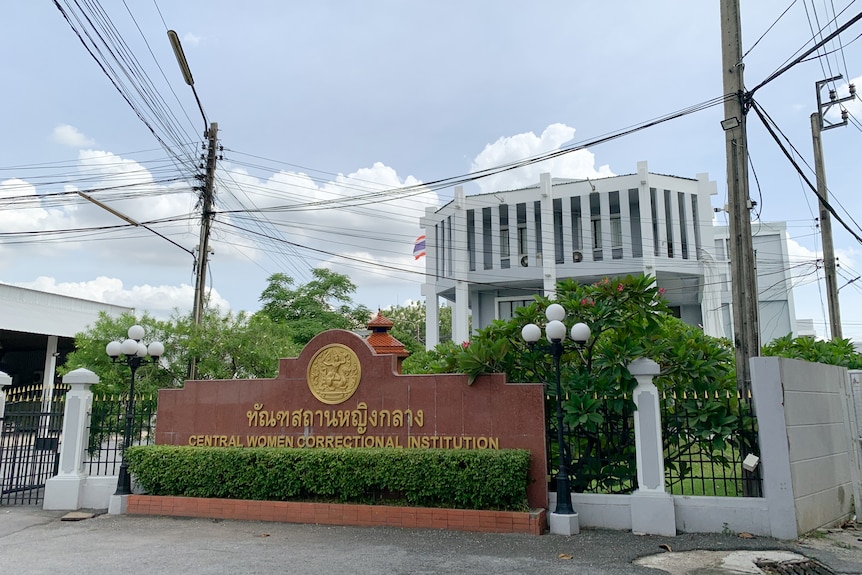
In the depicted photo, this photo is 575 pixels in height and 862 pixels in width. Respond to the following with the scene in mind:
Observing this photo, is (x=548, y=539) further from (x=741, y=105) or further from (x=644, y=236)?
(x=644, y=236)

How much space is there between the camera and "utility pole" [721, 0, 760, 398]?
8484 millimetres

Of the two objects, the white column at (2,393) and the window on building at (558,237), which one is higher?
the window on building at (558,237)

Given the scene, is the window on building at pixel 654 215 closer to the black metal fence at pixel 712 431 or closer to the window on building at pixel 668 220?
the window on building at pixel 668 220

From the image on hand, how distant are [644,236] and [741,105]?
58.7ft

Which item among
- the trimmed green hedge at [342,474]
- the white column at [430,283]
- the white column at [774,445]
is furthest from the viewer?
the white column at [430,283]

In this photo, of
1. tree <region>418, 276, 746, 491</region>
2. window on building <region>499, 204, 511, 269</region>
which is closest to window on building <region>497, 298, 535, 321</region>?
window on building <region>499, 204, 511, 269</region>

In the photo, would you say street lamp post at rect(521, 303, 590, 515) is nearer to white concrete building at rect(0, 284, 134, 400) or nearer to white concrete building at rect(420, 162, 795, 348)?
white concrete building at rect(420, 162, 795, 348)

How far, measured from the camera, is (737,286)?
28.2 ft

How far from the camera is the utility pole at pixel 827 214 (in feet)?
49.0

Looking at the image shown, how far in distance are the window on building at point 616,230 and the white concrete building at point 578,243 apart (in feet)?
0.15

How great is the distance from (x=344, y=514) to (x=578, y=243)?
71.7 feet

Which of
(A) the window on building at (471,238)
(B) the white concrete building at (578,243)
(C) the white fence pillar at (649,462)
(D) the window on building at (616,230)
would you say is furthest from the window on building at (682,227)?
(C) the white fence pillar at (649,462)

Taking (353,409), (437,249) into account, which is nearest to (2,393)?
(353,409)

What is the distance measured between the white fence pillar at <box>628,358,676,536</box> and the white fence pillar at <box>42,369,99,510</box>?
353 inches
